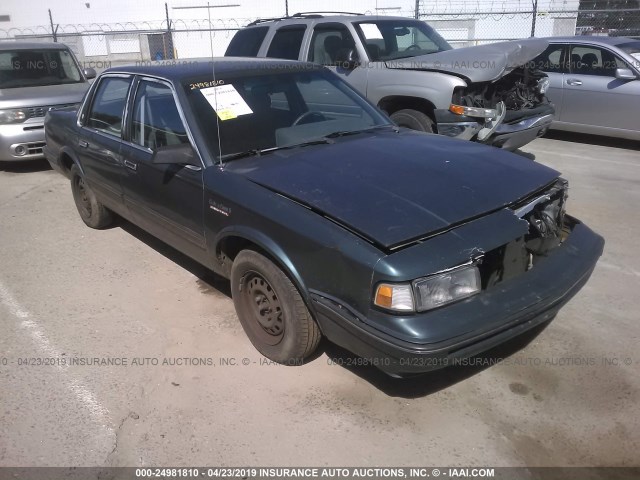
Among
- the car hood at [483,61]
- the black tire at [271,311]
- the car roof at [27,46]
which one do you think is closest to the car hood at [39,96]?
the car roof at [27,46]

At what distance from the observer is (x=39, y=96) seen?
307 inches

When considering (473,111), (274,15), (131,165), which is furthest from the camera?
(274,15)

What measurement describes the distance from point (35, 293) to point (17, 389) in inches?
52.7

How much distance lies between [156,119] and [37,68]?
5.94m

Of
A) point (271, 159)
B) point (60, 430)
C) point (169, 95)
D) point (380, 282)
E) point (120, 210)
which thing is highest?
point (169, 95)

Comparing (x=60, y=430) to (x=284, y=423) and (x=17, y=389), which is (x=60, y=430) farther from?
(x=284, y=423)

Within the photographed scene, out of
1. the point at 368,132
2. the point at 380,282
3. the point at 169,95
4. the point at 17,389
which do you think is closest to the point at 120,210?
the point at 169,95

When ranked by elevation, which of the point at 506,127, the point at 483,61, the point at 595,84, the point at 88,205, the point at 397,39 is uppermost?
the point at 397,39

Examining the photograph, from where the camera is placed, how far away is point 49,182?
25.0 ft

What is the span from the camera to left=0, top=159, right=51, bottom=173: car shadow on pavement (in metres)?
8.38

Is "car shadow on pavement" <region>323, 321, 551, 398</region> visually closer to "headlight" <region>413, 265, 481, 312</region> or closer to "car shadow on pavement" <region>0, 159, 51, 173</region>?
"headlight" <region>413, 265, 481, 312</region>

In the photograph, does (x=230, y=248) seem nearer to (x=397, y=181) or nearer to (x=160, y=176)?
(x=160, y=176)

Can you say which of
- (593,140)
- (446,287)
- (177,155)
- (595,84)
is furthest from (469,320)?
(593,140)

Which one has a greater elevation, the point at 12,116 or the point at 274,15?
the point at 274,15
